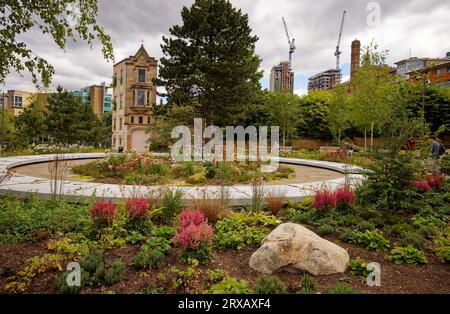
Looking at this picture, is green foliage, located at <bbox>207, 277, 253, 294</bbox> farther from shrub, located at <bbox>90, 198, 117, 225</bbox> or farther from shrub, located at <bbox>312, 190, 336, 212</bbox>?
shrub, located at <bbox>312, 190, 336, 212</bbox>

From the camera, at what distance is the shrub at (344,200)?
15.4ft

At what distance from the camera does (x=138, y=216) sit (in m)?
3.84

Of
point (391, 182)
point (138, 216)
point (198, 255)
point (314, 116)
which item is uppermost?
point (314, 116)

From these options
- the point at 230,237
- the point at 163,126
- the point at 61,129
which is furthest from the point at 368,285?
the point at 61,129

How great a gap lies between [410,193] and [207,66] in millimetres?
16341

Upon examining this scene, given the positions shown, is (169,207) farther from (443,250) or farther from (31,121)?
(31,121)

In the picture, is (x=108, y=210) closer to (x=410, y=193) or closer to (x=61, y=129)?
(x=410, y=193)

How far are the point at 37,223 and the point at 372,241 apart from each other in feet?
14.1

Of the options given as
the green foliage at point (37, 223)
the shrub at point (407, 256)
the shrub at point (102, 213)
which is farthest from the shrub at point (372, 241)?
the green foliage at point (37, 223)

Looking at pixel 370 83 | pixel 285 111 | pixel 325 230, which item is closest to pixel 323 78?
pixel 285 111

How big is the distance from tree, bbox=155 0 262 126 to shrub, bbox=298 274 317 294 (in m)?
17.3

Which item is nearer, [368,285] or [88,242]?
[368,285]
